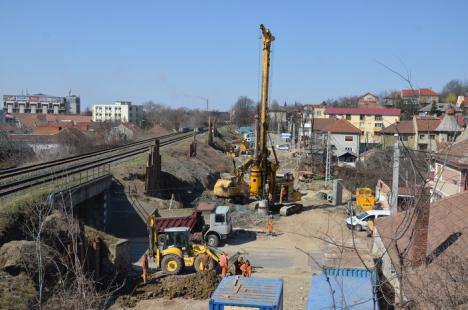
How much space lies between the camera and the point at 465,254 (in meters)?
12.5

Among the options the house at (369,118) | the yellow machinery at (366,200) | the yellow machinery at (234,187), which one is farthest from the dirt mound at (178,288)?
the house at (369,118)

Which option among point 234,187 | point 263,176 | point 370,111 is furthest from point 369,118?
point 263,176

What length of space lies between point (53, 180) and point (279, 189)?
16303 millimetres

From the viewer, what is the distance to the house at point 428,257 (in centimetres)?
789

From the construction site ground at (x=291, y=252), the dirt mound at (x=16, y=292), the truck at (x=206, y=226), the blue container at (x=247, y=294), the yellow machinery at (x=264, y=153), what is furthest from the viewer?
the yellow machinery at (x=264, y=153)

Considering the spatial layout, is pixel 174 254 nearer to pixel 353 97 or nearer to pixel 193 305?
pixel 193 305

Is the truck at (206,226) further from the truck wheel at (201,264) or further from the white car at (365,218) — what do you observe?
the white car at (365,218)

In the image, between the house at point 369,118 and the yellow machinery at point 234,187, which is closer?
the yellow machinery at point 234,187

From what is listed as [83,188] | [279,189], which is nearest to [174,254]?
[83,188]

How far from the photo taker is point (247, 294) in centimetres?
1309

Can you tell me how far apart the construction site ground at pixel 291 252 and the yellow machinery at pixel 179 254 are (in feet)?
4.44

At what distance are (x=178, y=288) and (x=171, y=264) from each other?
2271 mm

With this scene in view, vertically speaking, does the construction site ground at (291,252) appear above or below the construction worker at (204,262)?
below

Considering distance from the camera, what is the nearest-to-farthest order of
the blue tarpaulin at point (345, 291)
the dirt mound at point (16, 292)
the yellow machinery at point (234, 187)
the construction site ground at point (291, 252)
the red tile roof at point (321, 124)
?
Result: the blue tarpaulin at point (345, 291) < the dirt mound at point (16, 292) < the construction site ground at point (291, 252) < the yellow machinery at point (234, 187) < the red tile roof at point (321, 124)
